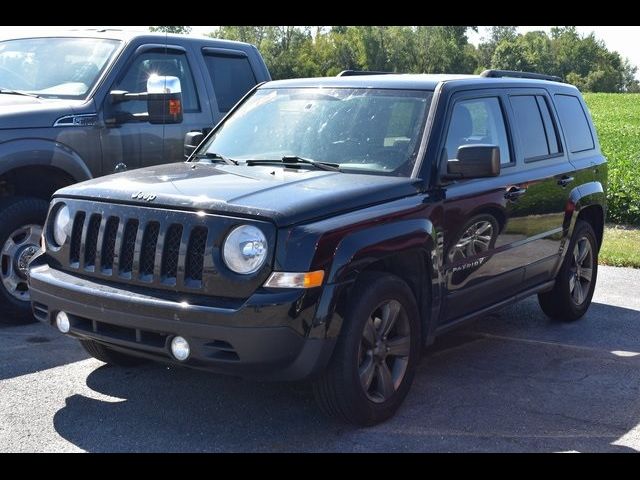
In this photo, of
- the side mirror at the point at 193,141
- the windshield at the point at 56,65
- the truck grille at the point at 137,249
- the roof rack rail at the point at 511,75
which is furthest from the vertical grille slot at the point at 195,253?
the windshield at the point at 56,65

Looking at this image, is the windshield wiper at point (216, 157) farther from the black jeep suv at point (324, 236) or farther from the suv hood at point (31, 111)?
the suv hood at point (31, 111)

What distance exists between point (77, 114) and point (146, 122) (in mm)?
586

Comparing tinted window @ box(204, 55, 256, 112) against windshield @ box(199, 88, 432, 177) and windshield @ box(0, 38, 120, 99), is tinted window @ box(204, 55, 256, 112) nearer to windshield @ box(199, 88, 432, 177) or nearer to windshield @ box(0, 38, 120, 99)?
windshield @ box(0, 38, 120, 99)

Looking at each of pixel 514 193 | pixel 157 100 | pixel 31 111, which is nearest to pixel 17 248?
pixel 31 111

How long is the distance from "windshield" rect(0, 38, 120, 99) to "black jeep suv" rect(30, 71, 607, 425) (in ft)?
4.89

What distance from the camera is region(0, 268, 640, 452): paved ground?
14.9ft

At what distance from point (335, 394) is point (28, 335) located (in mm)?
2798

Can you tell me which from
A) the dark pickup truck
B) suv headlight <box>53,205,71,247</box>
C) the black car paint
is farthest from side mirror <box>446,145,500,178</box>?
the dark pickup truck

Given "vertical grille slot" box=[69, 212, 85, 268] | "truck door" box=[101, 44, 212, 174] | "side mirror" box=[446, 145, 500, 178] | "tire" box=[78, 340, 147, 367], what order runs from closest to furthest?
"vertical grille slot" box=[69, 212, 85, 268]
"side mirror" box=[446, 145, 500, 178]
"tire" box=[78, 340, 147, 367]
"truck door" box=[101, 44, 212, 174]

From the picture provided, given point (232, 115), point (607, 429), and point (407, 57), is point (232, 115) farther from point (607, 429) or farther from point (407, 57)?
point (407, 57)

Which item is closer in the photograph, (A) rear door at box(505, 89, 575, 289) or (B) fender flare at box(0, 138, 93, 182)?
(A) rear door at box(505, 89, 575, 289)

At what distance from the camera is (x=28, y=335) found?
6.32 meters

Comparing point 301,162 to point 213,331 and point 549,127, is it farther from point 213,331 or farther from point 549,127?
point 549,127

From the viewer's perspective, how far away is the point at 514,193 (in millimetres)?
5863
